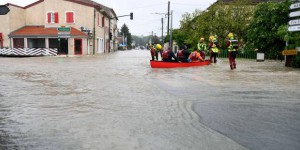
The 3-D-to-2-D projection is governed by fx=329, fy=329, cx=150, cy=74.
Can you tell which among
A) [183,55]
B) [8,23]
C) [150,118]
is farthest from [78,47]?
[150,118]

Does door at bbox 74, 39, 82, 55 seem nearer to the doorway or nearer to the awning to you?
the awning

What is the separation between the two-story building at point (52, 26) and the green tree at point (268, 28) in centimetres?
2117

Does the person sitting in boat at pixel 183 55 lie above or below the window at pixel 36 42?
below

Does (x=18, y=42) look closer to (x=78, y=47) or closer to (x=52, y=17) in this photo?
(x=52, y=17)

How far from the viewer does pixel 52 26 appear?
44500mm

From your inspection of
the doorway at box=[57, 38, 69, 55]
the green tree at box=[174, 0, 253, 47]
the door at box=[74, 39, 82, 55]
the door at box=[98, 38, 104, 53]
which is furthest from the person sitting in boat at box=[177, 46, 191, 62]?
the door at box=[98, 38, 104, 53]

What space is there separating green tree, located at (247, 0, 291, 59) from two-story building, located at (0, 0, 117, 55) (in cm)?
2117

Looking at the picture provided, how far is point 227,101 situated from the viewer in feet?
24.2

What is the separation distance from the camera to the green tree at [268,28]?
2895 centimetres

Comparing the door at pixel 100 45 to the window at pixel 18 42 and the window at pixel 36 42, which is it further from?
the window at pixel 18 42

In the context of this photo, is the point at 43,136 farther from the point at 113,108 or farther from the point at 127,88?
the point at 127,88

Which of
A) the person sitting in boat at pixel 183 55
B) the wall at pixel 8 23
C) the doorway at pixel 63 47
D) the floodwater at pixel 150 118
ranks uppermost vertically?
the wall at pixel 8 23

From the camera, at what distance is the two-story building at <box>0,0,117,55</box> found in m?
42.3

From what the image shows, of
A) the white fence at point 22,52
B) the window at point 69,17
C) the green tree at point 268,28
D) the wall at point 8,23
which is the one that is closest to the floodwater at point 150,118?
the green tree at point 268,28
